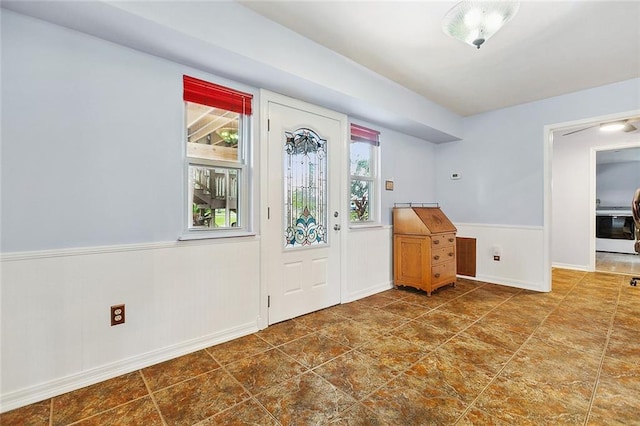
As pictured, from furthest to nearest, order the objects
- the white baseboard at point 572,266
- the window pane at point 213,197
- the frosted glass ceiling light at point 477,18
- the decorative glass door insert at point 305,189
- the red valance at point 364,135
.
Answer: the white baseboard at point 572,266
the red valance at point 364,135
the decorative glass door insert at point 305,189
the window pane at point 213,197
the frosted glass ceiling light at point 477,18

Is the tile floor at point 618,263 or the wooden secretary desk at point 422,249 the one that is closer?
the wooden secretary desk at point 422,249

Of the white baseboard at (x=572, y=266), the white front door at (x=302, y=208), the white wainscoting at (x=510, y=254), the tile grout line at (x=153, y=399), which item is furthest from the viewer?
the white baseboard at (x=572, y=266)

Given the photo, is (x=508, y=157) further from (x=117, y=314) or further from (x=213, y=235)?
(x=117, y=314)

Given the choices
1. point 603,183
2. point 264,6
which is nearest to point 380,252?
point 264,6

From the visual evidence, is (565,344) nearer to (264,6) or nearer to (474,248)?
(474,248)

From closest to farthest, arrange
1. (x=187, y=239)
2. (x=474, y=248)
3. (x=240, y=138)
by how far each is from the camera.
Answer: (x=187, y=239), (x=240, y=138), (x=474, y=248)

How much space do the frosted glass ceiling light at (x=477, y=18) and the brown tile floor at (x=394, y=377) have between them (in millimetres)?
2317

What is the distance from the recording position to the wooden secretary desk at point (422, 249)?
144 inches

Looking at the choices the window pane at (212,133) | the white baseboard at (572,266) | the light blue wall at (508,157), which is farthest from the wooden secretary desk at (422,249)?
the white baseboard at (572,266)

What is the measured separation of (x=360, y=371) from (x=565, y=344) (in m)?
1.75

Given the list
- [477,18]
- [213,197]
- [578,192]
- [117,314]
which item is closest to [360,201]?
[213,197]

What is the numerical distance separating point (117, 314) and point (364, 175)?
2.95 m

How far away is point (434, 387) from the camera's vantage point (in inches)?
70.4

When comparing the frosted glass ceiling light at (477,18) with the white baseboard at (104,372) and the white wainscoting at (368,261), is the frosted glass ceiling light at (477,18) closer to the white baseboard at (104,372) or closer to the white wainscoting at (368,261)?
the white wainscoting at (368,261)
